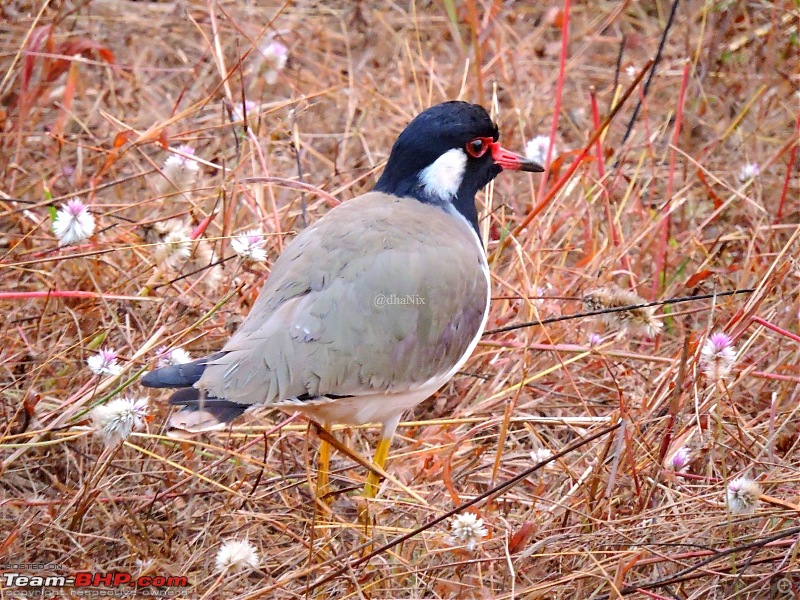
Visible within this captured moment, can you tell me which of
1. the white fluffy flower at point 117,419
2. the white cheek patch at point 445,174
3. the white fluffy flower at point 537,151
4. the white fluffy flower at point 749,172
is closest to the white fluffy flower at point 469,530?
the white fluffy flower at point 117,419

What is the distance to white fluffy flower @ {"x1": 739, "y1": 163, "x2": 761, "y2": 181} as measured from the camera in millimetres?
4336

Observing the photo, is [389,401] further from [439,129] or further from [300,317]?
[439,129]

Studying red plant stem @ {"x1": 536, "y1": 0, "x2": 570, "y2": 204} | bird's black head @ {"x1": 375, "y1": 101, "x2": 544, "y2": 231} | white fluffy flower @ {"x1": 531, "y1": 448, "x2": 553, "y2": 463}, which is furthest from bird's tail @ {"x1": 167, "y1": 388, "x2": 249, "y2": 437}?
red plant stem @ {"x1": 536, "y1": 0, "x2": 570, "y2": 204}

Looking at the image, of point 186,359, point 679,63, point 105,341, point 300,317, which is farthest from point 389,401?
point 679,63

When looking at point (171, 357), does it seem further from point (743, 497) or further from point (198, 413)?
point (743, 497)

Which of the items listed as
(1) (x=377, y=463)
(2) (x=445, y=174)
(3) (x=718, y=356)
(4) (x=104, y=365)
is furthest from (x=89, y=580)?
(3) (x=718, y=356)

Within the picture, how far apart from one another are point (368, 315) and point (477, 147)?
0.89 metres

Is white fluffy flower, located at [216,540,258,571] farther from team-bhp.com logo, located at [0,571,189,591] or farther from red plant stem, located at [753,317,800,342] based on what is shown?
red plant stem, located at [753,317,800,342]

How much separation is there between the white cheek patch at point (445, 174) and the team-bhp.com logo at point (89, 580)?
4.82 feet

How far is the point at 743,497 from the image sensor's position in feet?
8.59

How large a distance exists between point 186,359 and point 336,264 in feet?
1.77

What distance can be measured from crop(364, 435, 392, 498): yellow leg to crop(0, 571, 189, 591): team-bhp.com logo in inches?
23.2

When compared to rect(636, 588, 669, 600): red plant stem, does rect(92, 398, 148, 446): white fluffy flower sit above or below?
above

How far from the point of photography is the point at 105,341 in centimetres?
359
